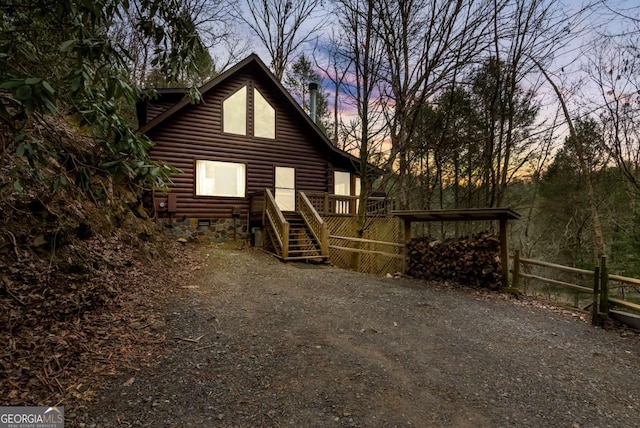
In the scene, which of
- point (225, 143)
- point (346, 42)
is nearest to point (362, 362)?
point (346, 42)

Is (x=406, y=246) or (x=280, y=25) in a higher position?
(x=280, y=25)

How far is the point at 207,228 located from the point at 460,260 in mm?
7956

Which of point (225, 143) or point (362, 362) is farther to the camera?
point (225, 143)

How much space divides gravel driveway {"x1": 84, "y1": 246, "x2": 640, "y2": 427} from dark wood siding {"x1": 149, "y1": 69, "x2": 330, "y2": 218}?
5.79 m

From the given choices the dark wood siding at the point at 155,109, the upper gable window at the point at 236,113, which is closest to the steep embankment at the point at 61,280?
the dark wood siding at the point at 155,109

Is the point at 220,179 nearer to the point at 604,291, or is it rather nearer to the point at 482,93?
the point at 482,93

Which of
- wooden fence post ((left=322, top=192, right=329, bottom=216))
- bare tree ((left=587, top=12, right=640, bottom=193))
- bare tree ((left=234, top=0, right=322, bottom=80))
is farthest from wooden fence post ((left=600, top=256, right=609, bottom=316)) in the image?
bare tree ((left=234, top=0, right=322, bottom=80))

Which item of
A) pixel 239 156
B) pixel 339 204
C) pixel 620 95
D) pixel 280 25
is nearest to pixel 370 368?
pixel 339 204

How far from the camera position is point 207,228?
10.8 metres

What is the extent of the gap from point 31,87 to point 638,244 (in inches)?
486

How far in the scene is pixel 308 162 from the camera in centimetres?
1293

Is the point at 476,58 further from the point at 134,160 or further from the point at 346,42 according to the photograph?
the point at 134,160

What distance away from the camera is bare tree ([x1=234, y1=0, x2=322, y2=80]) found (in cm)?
1659

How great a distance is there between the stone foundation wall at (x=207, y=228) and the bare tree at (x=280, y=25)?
1030 cm
